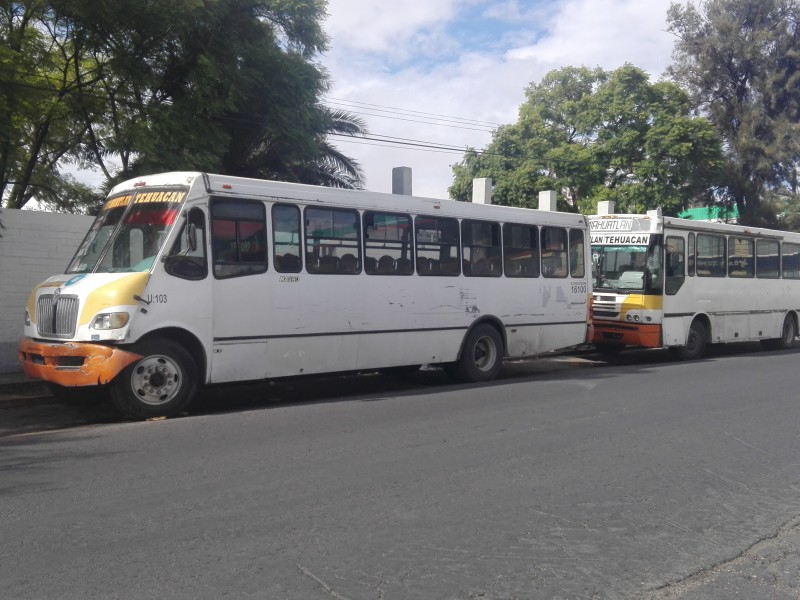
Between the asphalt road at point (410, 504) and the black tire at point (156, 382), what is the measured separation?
0.37 metres

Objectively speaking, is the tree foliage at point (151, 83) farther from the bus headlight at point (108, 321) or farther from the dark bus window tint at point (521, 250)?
the dark bus window tint at point (521, 250)

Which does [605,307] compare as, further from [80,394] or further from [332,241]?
[80,394]

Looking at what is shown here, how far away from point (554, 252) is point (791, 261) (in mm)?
10368

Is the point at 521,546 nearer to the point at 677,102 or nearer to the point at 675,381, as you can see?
the point at 675,381

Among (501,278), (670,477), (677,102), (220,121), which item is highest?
(677,102)

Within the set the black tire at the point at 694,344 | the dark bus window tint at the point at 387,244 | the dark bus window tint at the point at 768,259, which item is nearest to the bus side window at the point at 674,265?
the black tire at the point at 694,344

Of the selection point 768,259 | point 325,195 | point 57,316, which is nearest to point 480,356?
point 325,195

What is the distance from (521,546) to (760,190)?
3741cm

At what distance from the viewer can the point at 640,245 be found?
55.7ft

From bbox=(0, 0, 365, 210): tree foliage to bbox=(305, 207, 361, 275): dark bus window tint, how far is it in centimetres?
500

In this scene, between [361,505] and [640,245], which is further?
[640,245]

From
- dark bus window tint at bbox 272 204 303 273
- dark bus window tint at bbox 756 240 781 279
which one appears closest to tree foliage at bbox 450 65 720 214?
dark bus window tint at bbox 756 240 781 279

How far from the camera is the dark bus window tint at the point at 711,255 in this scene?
59.2ft

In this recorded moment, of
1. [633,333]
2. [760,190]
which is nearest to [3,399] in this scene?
[633,333]
